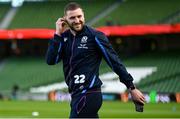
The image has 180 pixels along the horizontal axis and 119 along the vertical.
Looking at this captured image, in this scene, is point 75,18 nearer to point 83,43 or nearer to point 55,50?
point 83,43

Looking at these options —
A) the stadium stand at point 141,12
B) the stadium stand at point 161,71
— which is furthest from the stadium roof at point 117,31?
the stadium stand at point 161,71

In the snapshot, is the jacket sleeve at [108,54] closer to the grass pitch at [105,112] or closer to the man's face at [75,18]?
the man's face at [75,18]

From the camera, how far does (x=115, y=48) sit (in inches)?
1745

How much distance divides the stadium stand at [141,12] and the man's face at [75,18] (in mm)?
34761

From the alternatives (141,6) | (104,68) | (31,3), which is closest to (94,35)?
(104,68)

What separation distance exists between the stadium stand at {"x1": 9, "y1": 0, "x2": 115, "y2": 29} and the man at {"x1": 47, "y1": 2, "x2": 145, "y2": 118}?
37.5 m

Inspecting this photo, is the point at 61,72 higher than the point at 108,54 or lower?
lower

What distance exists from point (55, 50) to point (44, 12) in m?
40.1

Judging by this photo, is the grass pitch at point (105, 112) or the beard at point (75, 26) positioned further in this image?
the grass pitch at point (105, 112)

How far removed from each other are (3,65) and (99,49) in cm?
3983

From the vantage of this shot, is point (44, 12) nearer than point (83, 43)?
No

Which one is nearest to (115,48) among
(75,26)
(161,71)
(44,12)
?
(161,71)

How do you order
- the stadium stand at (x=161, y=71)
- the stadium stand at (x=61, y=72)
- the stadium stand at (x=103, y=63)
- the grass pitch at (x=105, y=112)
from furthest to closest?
1. the stadium stand at (x=103, y=63)
2. the stadium stand at (x=61, y=72)
3. the stadium stand at (x=161, y=71)
4. the grass pitch at (x=105, y=112)

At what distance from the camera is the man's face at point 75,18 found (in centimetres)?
623
